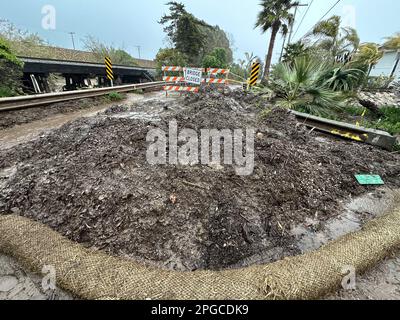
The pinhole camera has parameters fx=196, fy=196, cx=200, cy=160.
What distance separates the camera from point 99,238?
158cm

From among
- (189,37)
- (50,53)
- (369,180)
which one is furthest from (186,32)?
(369,180)

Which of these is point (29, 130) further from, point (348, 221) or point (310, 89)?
point (310, 89)

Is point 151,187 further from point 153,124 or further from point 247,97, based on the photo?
point 247,97

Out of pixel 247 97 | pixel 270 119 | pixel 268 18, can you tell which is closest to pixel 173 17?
pixel 268 18

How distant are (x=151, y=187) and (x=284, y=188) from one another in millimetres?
1449

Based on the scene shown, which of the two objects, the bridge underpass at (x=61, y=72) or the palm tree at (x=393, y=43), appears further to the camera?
the palm tree at (x=393, y=43)

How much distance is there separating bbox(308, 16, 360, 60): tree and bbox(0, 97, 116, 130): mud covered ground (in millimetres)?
12984

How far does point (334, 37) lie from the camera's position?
1217cm

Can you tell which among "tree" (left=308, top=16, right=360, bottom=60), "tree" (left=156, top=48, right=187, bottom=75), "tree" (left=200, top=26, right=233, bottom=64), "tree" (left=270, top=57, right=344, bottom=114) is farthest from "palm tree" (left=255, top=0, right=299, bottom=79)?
"tree" (left=200, top=26, right=233, bottom=64)

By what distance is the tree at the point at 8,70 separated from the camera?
5266 millimetres

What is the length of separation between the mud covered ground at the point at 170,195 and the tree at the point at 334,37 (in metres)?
12.6

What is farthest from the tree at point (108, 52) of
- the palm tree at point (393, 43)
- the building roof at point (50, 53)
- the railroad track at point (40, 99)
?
the palm tree at point (393, 43)

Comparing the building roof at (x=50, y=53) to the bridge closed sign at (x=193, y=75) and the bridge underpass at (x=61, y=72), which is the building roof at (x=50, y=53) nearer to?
the bridge underpass at (x=61, y=72)

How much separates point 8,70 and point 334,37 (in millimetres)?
16076
